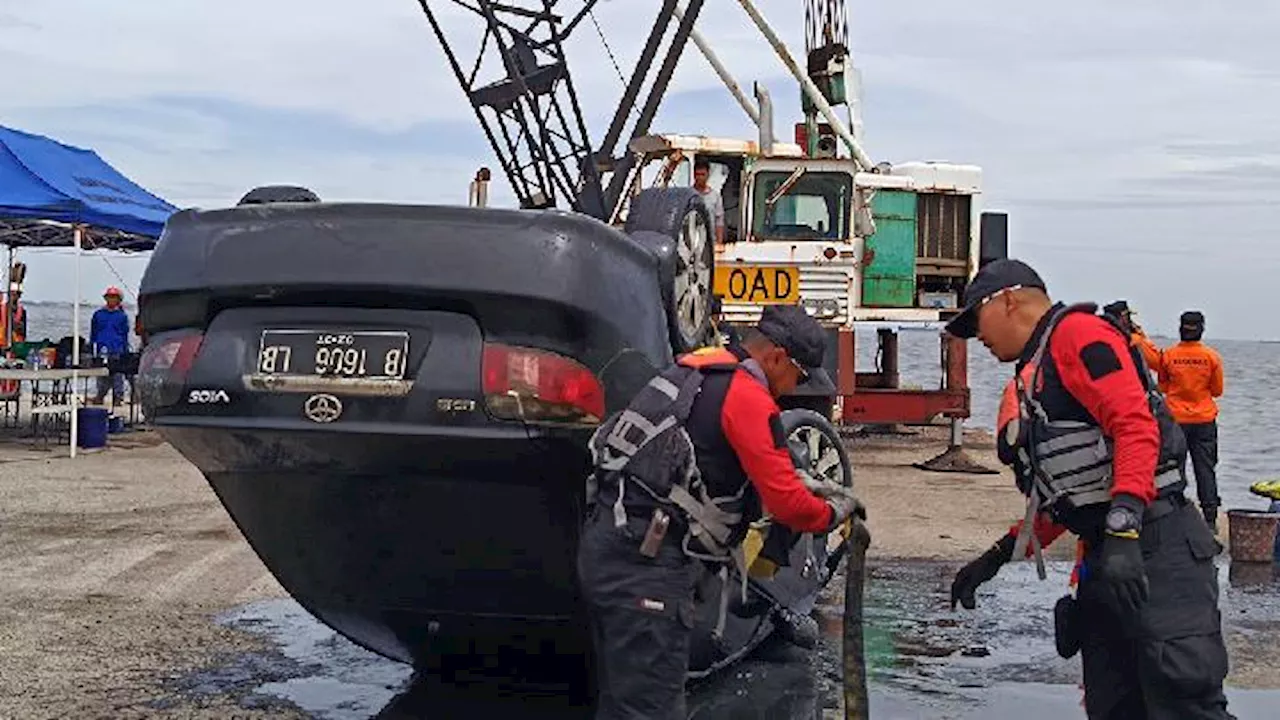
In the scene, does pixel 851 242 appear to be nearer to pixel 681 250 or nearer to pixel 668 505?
pixel 681 250

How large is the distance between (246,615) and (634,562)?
368cm

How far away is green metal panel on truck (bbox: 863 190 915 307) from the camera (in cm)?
1546

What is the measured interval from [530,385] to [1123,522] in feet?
5.22

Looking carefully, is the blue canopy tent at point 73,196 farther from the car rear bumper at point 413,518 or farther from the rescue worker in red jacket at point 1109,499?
the rescue worker in red jacket at point 1109,499

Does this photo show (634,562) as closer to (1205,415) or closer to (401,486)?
(401,486)

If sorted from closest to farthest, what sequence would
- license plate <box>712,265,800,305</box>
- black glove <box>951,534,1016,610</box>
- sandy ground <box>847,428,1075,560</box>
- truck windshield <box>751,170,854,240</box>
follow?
black glove <box>951,534,1016,610</box>
sandy ground <box>847,428,1075,560</box>
license plate <box>712,265,800,305</box>
truck windshield <box>751,170,854,240</box>

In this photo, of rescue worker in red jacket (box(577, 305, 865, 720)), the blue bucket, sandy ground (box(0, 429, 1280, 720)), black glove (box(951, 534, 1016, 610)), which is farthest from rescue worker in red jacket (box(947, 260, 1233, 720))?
the blue bucket

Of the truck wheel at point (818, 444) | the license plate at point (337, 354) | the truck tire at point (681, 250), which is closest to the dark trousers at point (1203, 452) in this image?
the truck wheel at point (818, 444)

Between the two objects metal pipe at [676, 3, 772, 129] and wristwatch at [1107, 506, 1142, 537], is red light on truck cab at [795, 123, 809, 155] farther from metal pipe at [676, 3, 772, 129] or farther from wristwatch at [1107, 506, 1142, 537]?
wristwatch at [1107, 506, 1142, 537]

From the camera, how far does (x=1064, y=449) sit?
13.2 feet

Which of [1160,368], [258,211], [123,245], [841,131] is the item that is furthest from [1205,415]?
[123,245]

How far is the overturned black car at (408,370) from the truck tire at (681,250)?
0.10 m

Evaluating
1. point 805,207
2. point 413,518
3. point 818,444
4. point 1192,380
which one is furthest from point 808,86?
point 413,518

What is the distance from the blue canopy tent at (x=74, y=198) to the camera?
558 inches
